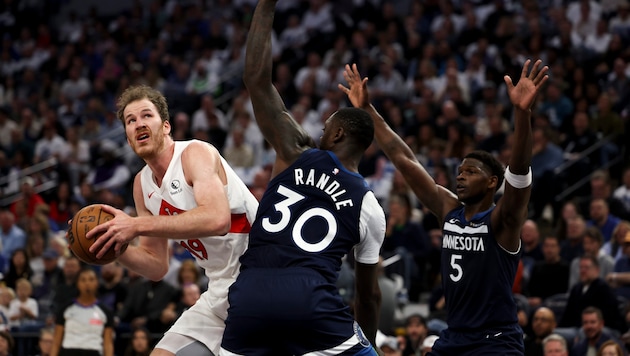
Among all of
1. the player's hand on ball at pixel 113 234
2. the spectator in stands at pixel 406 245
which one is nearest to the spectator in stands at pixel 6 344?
the spectator in stands at pixel 406 245

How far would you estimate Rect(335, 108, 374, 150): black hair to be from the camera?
539 cm

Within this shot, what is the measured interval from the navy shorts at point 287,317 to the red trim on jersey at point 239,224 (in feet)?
2.34

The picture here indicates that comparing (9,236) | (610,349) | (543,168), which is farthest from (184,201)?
(9,236)

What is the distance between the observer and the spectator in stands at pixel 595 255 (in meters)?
11.2

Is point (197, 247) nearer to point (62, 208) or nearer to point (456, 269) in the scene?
point (456, 269)

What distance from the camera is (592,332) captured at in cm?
988

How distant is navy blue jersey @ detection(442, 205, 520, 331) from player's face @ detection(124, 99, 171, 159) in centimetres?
197

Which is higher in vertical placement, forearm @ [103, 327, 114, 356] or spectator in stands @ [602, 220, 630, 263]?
spectator in stands @ [602, 220, 630, 263]

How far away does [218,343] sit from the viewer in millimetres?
5902

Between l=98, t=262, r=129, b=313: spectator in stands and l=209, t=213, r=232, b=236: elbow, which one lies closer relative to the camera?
l=209, t=213, r=232, b=236: elbow

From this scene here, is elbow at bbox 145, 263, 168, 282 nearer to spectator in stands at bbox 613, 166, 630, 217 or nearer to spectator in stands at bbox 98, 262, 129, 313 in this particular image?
spectator in stands at bbox 98, 262, 129, 313

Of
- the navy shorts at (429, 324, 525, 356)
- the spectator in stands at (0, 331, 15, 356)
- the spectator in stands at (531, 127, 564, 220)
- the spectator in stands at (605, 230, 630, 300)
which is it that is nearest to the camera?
the navy shorts at (429, 324, 525, 356)

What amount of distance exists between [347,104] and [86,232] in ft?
39.9

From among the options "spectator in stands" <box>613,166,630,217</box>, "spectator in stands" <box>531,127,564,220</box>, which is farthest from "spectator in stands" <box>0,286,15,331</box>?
"spectator in stands" <box>613,166,630,217</box>
